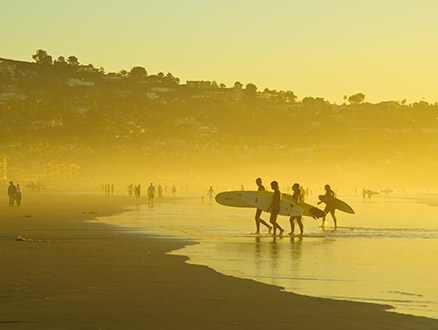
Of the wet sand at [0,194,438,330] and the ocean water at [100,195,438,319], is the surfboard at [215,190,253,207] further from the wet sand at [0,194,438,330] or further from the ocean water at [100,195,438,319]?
the wet sand at [0,194,438,330]

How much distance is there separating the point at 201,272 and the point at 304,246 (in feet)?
27.8

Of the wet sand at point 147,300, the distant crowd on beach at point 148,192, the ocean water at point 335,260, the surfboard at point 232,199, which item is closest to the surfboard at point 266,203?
the ocean water at point 335,260

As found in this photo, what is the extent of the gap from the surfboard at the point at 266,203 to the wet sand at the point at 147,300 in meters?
10.3

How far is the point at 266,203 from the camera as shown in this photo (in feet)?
105

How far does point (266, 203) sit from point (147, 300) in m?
18.7

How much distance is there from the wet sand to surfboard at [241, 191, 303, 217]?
10327mm

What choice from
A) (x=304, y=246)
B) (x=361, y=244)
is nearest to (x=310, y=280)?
(x=304, y=246)

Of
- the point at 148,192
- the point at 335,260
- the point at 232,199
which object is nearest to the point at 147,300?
the point at 335,260

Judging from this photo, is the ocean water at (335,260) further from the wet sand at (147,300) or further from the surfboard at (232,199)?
the surfboard at (232,199)

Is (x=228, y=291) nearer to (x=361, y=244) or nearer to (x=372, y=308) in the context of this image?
(x=372, y=308)

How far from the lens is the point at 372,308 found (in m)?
13.7

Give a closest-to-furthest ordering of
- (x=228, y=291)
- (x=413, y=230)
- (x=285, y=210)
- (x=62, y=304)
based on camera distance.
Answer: (x=62, y=304) < (x=228, y=291) < (x=285, y=210) < (x=413, y=230)

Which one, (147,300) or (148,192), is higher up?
(148,192)

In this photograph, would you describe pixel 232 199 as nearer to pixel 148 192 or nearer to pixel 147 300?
pixel 147 300
